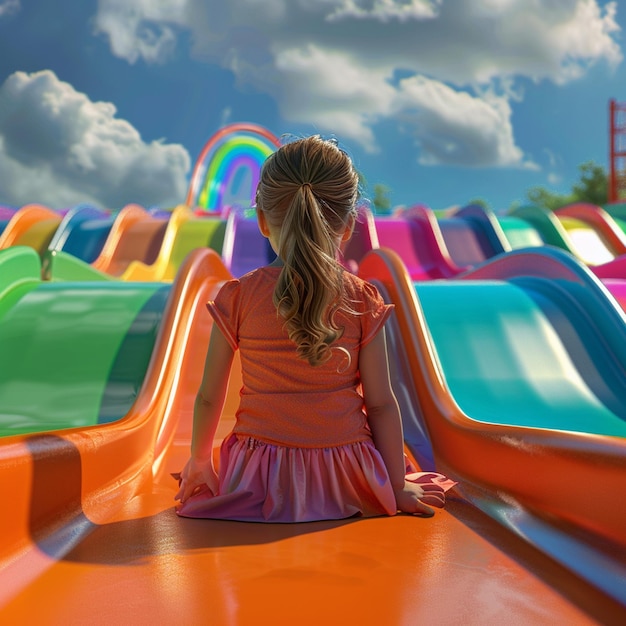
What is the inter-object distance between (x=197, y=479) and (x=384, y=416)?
595mm

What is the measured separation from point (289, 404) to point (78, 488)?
681 millimetres

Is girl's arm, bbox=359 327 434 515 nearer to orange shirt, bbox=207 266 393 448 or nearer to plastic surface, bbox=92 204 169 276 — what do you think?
orange shirt, bbox=207 266 393 448

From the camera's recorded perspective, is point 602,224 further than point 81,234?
Yes

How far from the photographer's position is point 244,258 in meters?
9.17

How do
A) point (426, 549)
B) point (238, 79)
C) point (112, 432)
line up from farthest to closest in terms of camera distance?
point (238, 79) → point (112, 432) → point (426, 549)

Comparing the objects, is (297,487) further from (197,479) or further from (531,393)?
(531,393)

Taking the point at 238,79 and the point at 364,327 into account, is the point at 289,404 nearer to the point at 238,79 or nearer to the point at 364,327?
the point at 364,327

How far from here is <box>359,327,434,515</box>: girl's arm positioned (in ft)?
7.05

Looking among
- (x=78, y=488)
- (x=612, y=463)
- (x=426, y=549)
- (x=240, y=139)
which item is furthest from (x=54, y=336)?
(x=240, y=139)

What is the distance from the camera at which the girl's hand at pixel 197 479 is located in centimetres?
214

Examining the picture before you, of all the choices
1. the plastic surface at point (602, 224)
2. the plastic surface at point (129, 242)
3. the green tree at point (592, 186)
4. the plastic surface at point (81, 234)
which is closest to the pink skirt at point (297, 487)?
the plastic surface at point (129, 242)

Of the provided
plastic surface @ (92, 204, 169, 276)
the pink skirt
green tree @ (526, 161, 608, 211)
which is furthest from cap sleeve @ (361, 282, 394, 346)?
green tree @ (526, 161, 608, 211)

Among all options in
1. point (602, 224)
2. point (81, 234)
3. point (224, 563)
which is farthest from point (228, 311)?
point (602, 224)

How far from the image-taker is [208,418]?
2.14 meters
